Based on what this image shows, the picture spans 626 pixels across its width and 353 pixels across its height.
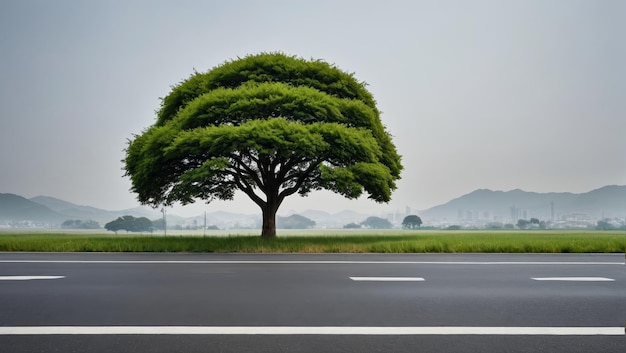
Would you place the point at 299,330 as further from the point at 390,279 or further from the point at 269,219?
the point at 269,219

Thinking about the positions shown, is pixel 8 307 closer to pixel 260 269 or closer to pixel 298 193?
pixel 260 269

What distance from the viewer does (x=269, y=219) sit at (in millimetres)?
27969

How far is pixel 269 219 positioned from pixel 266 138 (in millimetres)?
7153

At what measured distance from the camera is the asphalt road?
535cm

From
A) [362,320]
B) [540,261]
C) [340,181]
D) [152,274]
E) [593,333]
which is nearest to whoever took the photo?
[593,333]

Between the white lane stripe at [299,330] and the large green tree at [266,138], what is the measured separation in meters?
16.6

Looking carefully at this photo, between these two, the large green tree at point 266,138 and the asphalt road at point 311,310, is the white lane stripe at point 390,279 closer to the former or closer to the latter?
the asphalt road at point 311,310

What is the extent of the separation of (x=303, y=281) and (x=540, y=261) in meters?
9.12

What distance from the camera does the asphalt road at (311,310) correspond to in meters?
5.35

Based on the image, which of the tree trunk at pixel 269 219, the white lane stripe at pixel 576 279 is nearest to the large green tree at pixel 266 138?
the tree trunk at pixel 269 219

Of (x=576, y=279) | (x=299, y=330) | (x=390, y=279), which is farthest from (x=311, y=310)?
(x=576, y=279)

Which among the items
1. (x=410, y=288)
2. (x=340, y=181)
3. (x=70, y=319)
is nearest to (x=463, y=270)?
(x=410, y=288)

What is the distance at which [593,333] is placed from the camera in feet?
19.1

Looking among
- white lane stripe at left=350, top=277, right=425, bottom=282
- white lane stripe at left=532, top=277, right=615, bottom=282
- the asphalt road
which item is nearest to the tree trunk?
the asphalt road
